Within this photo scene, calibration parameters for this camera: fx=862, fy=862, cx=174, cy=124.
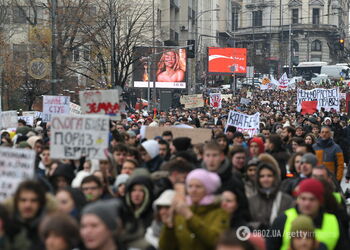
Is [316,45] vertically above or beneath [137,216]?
above

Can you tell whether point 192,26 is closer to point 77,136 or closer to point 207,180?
point 77,136

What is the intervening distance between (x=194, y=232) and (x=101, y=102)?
21.0ft

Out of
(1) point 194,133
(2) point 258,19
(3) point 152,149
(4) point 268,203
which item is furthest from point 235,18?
(4) point 268,203

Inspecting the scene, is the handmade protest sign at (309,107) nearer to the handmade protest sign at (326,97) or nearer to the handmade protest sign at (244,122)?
the handmade protest sign at (326,97)

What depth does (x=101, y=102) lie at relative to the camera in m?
12.0

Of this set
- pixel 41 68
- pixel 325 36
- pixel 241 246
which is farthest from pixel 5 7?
pixel 325 36

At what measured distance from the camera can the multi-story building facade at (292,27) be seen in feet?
411

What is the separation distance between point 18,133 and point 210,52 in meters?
58.4

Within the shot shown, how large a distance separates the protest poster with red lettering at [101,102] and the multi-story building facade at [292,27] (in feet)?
346

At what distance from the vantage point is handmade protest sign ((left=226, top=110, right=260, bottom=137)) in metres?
18.0

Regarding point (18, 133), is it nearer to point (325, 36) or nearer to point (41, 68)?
point (41, 68)

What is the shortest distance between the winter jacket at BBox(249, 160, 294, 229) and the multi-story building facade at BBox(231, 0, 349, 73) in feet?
360

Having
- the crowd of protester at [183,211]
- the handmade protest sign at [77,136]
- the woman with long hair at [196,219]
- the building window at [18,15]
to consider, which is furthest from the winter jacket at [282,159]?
the building window at [18,15]

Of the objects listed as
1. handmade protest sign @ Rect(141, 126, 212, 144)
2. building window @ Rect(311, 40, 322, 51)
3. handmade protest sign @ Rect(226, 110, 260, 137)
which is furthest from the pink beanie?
building window @ Rect(311, 40, 322, 51)
